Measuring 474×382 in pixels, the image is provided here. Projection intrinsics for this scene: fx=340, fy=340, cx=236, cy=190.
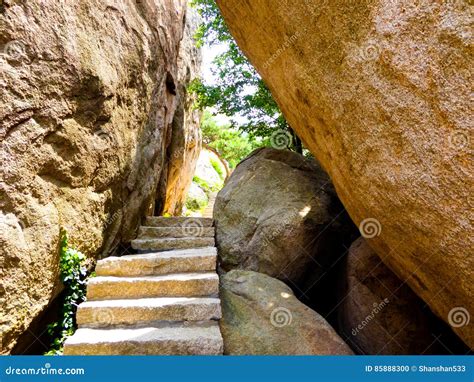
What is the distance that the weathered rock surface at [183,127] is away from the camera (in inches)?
433

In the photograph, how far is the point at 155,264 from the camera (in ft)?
16.0

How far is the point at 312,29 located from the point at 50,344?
4.83 meters

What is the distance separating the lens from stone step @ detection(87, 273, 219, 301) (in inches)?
177

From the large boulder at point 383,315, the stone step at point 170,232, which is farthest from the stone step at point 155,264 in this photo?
the large boulder at point 383,315

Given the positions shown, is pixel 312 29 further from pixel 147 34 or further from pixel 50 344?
pixel 50 344
